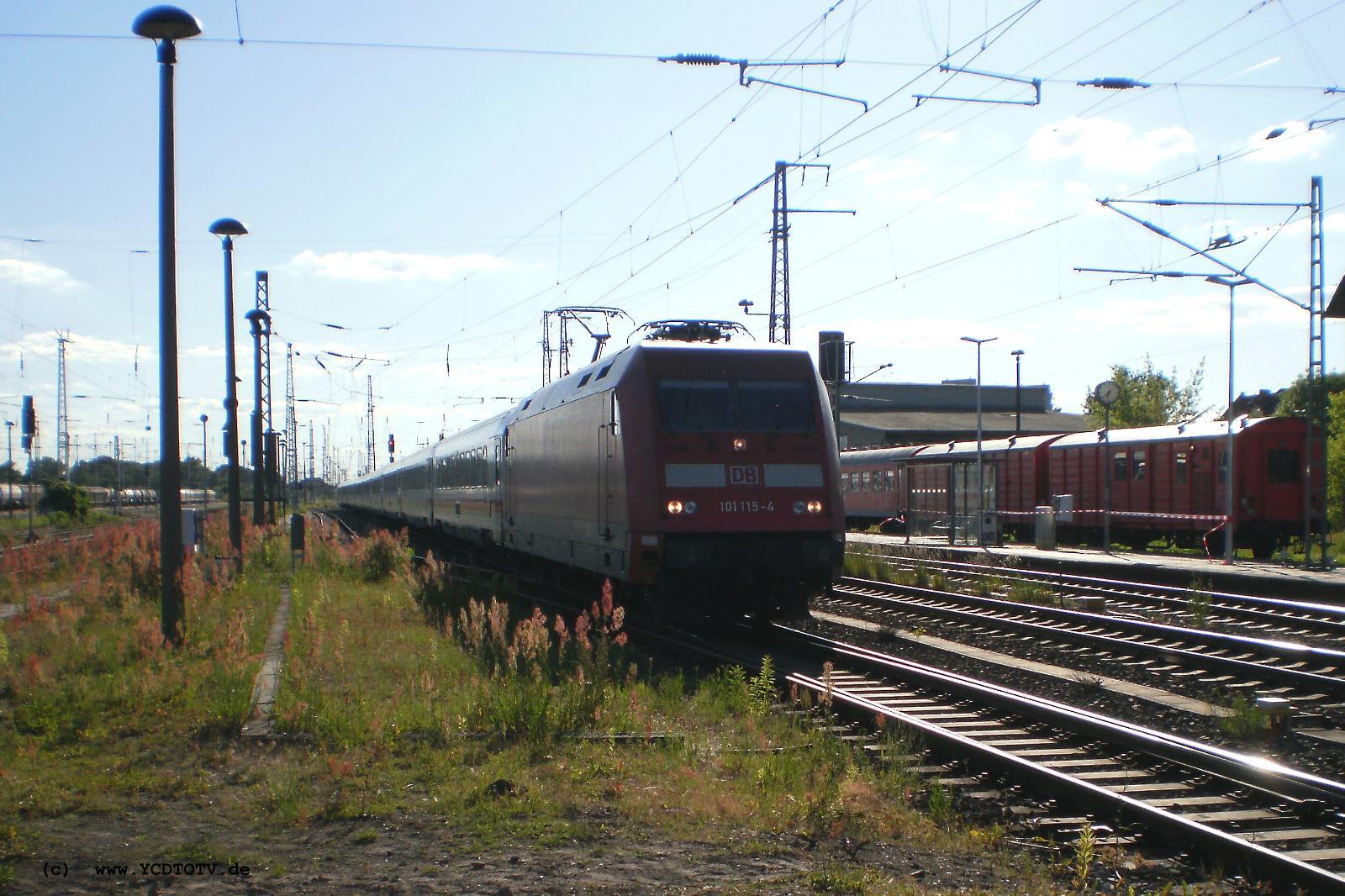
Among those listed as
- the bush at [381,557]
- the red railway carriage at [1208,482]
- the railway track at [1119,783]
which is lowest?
the railway track at [1119,783]

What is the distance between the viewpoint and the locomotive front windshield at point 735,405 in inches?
504

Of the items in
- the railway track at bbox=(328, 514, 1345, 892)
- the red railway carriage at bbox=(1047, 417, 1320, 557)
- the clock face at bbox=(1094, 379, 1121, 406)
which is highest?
the clock face at bbox=(1094, 379, 1121, 406)

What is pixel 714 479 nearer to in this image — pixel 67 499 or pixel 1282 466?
pixel 1282 466

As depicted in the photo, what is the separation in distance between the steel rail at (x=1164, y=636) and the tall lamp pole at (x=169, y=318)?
9.23 meters

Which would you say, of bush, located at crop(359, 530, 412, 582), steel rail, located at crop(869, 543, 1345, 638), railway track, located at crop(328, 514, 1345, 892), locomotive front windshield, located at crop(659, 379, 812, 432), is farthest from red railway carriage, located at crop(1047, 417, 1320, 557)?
railway track, located at crop(328, 514, 1345, 892)

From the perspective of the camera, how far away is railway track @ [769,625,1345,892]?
5.63 m

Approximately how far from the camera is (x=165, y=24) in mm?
11289

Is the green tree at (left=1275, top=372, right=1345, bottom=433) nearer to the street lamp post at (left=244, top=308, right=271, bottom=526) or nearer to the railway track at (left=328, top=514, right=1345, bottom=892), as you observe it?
the street lamp post at (left=244, top=308, right=271, bottom=526)

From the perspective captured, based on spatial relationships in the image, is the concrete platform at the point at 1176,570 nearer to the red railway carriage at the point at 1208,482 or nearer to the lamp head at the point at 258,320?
the red railway carriage at the point at 1208,482

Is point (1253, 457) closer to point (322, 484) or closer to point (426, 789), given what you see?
point (426, 789)

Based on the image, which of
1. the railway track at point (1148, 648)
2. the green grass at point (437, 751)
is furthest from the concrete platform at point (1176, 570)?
the green grass at point (437, 751)

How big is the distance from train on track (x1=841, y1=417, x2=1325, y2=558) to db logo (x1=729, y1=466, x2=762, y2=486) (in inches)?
481

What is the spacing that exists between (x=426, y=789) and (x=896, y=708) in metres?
3.96

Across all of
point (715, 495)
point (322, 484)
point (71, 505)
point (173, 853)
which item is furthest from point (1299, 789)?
point (322, 484)
